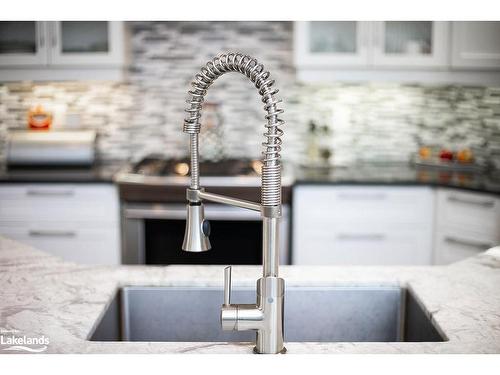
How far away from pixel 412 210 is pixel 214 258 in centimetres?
106

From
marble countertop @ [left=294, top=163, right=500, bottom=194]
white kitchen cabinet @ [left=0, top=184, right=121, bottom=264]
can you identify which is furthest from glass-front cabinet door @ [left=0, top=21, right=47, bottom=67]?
marble countertop @ [left=294, top=163, right=500, bottom=194]

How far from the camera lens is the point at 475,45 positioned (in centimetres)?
371

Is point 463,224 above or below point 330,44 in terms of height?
below

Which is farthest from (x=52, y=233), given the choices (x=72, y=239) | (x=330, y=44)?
(x=330, y=44)

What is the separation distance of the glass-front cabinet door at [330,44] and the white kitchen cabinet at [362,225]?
0.70 metres

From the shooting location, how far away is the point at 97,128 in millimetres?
4145

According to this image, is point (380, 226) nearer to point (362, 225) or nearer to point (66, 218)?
point (362, 225)

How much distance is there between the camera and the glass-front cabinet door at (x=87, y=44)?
373cm

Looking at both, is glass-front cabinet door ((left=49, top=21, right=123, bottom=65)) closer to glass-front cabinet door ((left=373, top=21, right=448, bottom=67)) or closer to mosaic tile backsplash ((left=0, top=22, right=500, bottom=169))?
mosaic tile backsplash ((left=0, top=22, right=500, bottom=169))

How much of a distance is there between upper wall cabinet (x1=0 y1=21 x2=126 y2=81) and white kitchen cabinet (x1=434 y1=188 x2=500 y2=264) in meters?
1.89

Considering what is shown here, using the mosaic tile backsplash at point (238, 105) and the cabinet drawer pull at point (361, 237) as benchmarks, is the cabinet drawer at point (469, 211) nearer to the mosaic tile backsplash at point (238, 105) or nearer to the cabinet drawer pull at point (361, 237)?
the cabinet drawer pull at point (361, 237)

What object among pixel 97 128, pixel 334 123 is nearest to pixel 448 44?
pixel 334 123

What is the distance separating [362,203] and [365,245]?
9.0 inches
